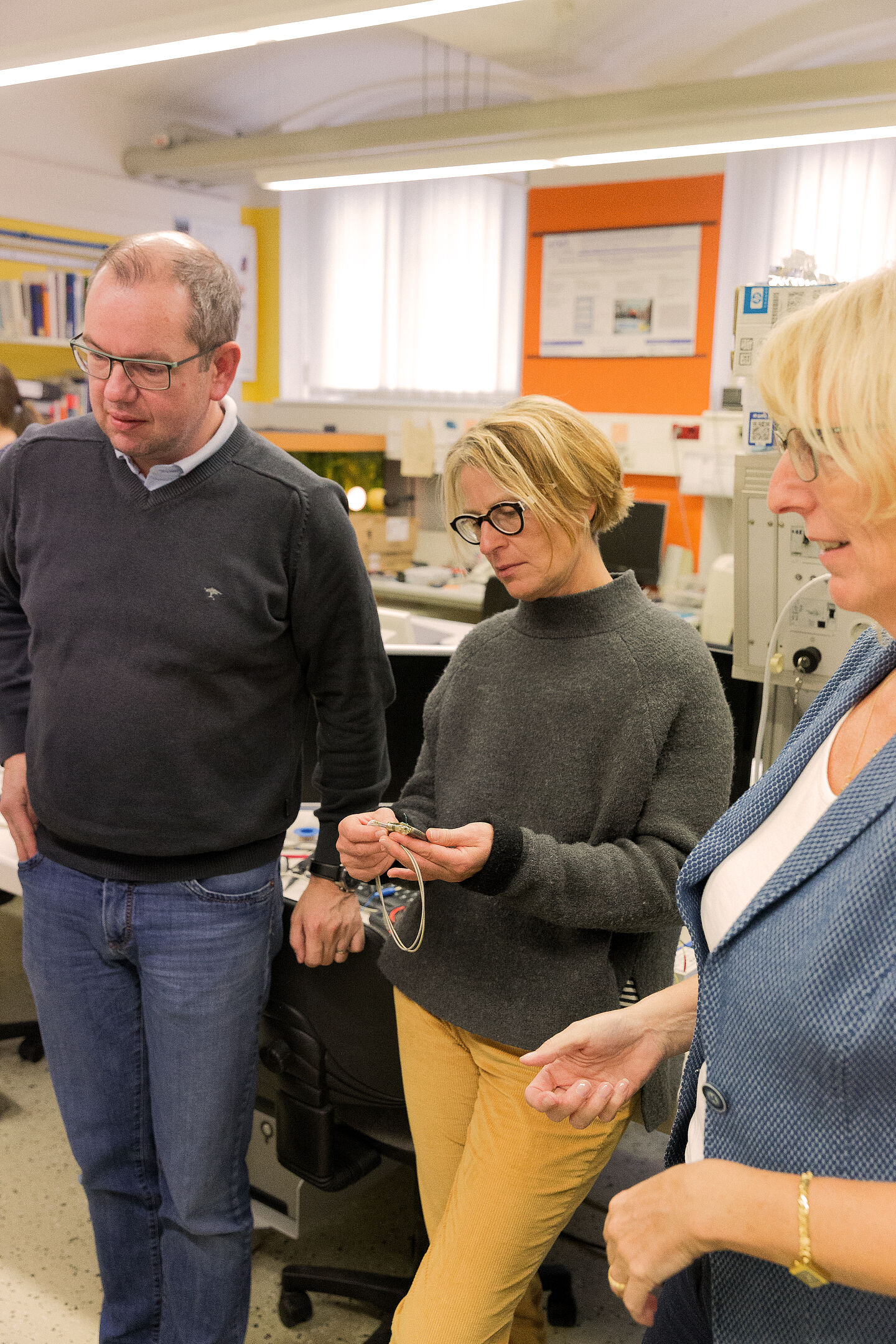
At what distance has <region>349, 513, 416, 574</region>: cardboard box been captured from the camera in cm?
597

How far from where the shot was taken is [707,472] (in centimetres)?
489

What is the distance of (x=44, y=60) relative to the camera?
3676mm

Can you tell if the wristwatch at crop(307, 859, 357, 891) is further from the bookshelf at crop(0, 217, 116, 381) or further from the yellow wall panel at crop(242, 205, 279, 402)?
the yellow wall panel at crop(242, 205, 279, 402)

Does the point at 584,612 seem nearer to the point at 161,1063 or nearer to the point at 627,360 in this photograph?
the point at 161,1063

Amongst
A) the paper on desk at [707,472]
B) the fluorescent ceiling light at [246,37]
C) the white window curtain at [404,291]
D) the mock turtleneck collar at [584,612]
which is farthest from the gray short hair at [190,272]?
the white window curtain at [404,291]

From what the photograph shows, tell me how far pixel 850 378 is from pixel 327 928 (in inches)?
45.0

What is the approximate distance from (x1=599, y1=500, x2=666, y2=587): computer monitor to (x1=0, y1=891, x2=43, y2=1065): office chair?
10.5 feet

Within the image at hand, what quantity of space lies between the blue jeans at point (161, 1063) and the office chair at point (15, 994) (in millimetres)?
923

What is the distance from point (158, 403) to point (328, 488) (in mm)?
271

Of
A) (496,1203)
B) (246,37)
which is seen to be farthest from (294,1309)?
(246,37)

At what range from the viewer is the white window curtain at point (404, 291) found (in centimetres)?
631

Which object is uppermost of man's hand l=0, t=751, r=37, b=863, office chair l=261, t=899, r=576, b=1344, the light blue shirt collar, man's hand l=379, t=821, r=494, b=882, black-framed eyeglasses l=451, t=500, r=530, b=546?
the light blue shirt collar

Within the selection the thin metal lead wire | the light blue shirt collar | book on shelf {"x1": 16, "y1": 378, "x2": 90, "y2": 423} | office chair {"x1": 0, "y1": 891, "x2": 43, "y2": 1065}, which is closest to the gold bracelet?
the thin metal lead wire

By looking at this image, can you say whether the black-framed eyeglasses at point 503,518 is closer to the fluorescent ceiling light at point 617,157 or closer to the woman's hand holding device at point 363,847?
the woman's hand holding device at point 363,847
